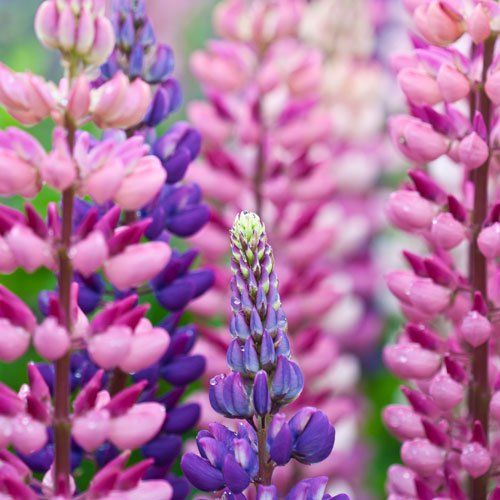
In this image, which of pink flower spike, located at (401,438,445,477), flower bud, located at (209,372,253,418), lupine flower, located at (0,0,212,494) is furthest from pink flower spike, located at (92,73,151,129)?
pink flower spike, located at (401,438,445,477)

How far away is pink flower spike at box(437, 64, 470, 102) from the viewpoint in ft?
1.81

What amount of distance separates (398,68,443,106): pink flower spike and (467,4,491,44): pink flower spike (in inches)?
1.2

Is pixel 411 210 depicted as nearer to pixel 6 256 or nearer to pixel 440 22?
pixel 440 22

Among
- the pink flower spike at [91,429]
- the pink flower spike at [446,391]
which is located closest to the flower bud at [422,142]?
the pink flower spike at [446,391]

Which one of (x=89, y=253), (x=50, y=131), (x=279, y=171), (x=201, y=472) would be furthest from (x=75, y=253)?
(x=50, y=131)

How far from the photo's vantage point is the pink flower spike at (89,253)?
457 millimetres

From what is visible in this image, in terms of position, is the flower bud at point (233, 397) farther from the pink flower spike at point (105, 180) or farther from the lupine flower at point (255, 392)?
the pink flower spike at point (105, 180)

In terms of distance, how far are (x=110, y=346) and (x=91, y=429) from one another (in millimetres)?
36

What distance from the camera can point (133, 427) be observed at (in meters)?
0.47

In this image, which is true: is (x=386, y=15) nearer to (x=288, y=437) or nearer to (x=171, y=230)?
(x=171, y=230)

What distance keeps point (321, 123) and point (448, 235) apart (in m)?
0.30

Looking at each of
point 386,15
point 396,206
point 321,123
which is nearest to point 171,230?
point 396,206

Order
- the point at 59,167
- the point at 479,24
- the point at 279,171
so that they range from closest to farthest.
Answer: the point at 59,167
the point at 479,24
the point at 279,171

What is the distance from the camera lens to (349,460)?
982 millimetres
